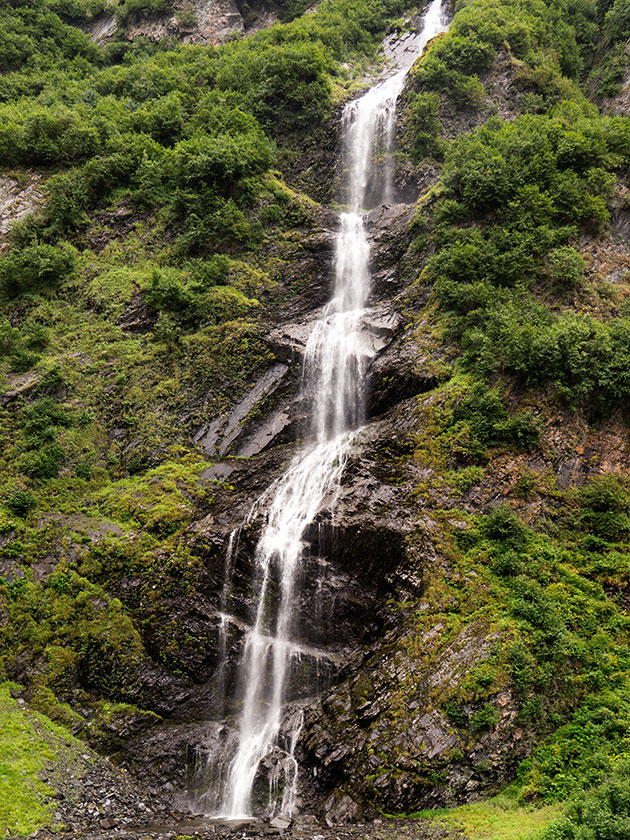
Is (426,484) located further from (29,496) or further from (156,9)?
(156,9)

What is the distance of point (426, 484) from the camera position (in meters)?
15.2

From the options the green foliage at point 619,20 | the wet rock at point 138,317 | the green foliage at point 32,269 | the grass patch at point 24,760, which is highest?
the green foliage at point 619,20

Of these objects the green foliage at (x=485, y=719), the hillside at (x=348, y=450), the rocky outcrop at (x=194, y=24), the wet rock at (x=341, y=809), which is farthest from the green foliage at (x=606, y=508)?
the rocky outcrop at (x=194, y=24)

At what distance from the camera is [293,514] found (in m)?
16.1

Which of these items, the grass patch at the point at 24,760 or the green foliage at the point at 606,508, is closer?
the grass patch at the point at 24,760

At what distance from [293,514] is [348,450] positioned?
2.95m

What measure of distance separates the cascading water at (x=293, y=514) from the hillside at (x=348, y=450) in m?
0.48

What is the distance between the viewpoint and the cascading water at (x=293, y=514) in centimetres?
1287

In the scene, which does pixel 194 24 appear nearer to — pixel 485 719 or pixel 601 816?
pixel 485 719

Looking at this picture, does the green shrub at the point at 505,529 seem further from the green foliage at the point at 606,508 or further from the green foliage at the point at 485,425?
the green foliage at the point at 485,425

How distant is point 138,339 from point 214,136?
43.9 ft

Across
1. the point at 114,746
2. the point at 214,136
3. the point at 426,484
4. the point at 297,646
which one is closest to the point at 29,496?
the point at 114,746

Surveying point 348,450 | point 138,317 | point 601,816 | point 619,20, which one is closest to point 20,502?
point 138,317

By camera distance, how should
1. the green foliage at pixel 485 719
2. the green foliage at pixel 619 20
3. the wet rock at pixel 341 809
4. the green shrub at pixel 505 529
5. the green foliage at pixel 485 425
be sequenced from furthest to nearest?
the green foliage at pixel 619 20 → the green foliage at pixel 485 425 → the green shrub at pixel 505 529 → the green foliage at pixel 485 719 → the wet rock at pixel 341 809
